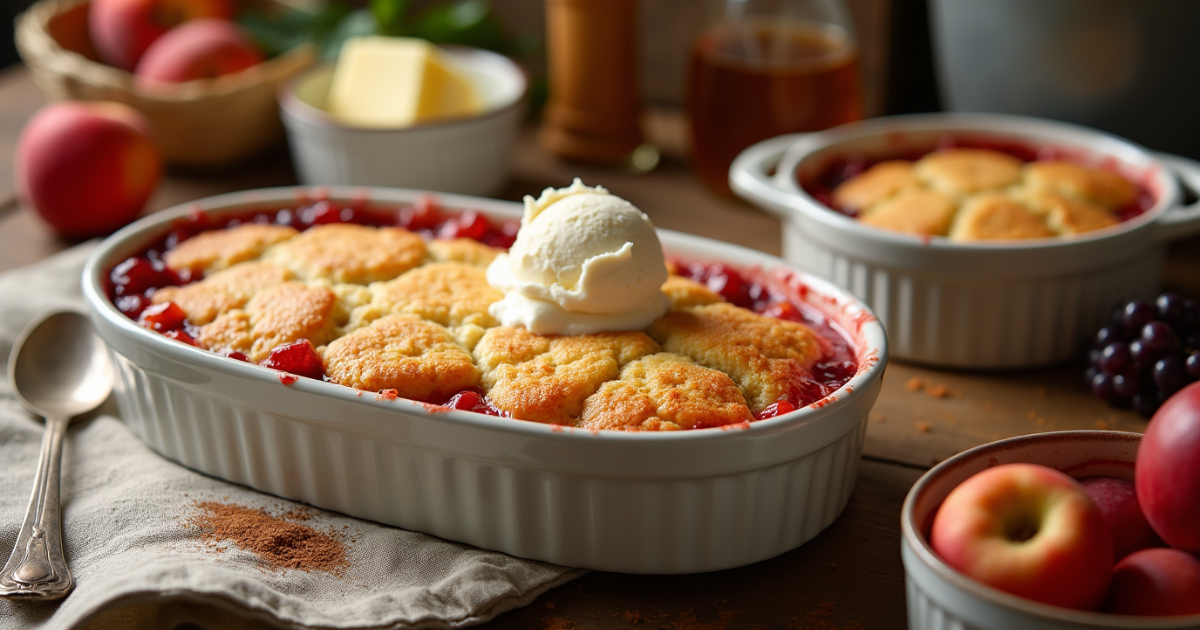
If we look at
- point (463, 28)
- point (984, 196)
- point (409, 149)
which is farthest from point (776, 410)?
point (463, 28)

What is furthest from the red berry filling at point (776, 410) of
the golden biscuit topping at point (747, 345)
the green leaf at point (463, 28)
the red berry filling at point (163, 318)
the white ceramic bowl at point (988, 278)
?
the green leaf at point (463, 28)

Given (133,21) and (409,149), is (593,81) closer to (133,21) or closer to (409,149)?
(409,149)

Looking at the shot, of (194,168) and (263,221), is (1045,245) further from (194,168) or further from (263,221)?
(194,168)

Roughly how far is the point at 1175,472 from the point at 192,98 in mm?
2335

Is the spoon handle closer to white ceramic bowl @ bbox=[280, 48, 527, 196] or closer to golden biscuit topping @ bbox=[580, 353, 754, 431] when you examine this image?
golden biscuit topping @ bbox=[580, 353, 754, 431]

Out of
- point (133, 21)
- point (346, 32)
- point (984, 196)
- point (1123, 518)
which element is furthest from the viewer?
point (346, 32)

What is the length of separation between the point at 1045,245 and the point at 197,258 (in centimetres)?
147

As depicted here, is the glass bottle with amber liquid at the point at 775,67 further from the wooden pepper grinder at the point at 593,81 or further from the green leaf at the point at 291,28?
the green leaf at the point at 291,28

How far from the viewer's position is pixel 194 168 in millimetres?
2787

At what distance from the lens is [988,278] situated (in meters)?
1.80

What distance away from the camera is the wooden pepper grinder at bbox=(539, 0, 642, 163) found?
8.66 ft

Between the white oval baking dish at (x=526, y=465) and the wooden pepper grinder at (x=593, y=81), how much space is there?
1.37 metres

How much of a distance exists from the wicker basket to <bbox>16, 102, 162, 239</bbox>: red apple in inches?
6.5

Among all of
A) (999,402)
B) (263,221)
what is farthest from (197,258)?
(999,402)
